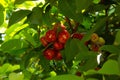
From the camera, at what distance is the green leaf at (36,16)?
1229 mm

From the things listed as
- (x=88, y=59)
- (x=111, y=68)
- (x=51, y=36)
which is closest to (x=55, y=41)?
(x=51, y=36)

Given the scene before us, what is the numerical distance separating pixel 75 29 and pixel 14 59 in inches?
24.6

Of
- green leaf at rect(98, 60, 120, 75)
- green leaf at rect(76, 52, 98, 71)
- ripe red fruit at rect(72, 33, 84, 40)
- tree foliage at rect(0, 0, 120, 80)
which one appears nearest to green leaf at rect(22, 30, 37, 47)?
tree foliage at rect(0, 0, 120, 80)

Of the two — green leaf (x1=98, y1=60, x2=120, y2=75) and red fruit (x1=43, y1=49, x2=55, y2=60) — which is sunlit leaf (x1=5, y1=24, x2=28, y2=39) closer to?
red fruit (x1=43, y1=49, x2=55, y2=60)

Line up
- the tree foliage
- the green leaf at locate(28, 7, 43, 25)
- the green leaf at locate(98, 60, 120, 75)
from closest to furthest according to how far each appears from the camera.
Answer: the green leaf at locate(98, 60, 120, 75) → the tree foliage → the green leaf at locate(28, 7, 43, 25)

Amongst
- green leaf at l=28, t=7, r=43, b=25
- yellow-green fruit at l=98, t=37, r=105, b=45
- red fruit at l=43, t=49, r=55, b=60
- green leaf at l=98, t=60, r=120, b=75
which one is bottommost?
red fruit at l=43, t=49, r=55, b=60

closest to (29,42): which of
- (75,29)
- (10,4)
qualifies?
(75,29)

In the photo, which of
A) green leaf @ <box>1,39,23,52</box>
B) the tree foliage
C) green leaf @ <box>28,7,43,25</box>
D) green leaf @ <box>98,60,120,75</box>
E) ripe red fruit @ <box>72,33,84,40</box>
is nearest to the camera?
green leaf @ <box>98,60,120,75</box>

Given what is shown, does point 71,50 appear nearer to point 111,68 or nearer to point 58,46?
point 58,46

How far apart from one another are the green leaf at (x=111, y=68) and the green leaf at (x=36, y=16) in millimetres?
482

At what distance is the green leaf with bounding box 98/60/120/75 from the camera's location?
2.60 feet

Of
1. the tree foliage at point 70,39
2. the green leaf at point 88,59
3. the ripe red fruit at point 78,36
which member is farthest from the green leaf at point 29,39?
the green leaf at point 88,59

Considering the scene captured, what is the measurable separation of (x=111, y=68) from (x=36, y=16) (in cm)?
51

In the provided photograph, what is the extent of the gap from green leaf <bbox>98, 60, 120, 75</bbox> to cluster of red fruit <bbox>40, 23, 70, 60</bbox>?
1.88ft
